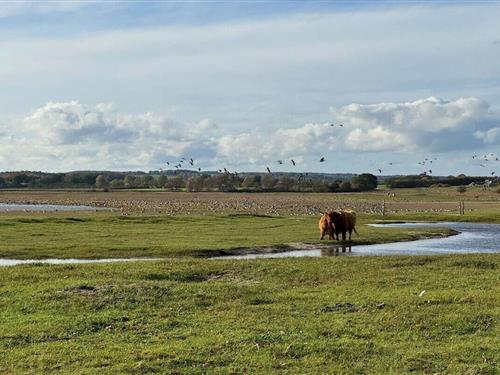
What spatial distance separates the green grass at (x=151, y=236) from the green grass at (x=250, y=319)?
27.2ft

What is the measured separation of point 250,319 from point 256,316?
1.18 feet

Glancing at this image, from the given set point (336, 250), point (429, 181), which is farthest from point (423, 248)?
point (429, 181)

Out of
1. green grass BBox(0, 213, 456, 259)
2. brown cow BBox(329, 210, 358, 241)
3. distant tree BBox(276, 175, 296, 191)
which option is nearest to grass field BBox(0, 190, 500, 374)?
green grass BBox(0, 213, 456, 259)

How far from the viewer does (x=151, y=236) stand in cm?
3847

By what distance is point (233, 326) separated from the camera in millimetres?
13641

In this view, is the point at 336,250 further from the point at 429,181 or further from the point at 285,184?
the point at 429,181

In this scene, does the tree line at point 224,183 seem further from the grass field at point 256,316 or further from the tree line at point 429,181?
the grass field at point 256,316

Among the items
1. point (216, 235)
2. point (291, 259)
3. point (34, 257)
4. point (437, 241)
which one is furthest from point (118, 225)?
point (291, 259)

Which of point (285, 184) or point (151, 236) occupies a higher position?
point (285, 184)

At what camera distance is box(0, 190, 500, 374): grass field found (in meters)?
11.1

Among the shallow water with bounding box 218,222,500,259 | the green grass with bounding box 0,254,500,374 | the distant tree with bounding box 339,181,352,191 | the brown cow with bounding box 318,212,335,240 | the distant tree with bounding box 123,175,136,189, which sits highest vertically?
the distant tree with bounding box 123,175,136,189

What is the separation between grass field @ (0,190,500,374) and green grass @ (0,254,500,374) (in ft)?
0.11

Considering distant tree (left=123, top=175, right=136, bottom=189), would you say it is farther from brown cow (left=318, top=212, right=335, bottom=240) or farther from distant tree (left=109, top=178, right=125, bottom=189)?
brown cow (left=318, top=212, right=335, bottom=240)

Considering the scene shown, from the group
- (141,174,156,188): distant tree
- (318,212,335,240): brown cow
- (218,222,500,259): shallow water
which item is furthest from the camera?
(141,174,156,188): distant tree
